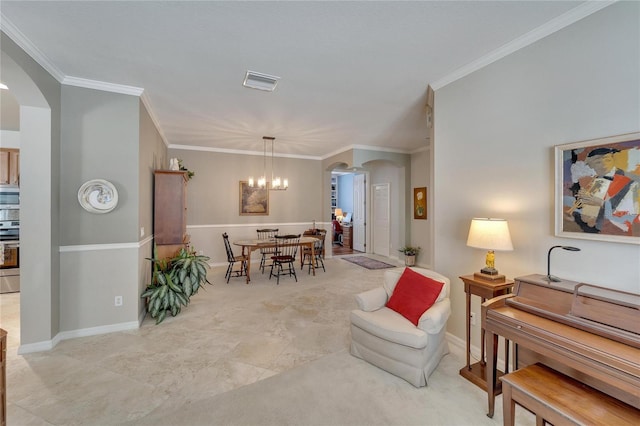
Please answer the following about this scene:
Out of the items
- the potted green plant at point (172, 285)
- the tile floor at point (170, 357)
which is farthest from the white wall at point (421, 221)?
the potted green plant at point (172, 285)

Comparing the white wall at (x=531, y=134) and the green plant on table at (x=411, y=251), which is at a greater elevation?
the white wall at (x=531, y=134)

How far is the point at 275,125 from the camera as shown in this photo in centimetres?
454

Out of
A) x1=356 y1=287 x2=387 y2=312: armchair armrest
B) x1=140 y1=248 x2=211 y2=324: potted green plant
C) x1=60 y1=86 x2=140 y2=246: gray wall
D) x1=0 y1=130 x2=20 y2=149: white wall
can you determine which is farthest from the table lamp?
x1=0 y1=130 x2=20 y2=149: white wall

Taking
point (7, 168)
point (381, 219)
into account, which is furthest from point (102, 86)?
point (381, 219)

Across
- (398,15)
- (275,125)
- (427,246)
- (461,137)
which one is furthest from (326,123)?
(427,246)

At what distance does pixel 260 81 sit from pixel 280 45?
0.74m

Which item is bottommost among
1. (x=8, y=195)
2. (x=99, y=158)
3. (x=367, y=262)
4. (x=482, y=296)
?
(x=367, y=262)

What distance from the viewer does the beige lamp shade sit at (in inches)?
82.8

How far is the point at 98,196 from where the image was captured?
2961 mm

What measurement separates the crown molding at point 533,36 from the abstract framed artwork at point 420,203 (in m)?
3.78

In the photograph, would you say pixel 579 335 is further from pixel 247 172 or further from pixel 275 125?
pixel 247 172

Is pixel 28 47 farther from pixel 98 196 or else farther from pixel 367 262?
pixel 367 262

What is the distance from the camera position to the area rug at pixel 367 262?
256 inches

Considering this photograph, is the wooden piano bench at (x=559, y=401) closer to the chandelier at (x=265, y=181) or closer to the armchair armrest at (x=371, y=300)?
the armchair armrest at (x=371, y=300)
